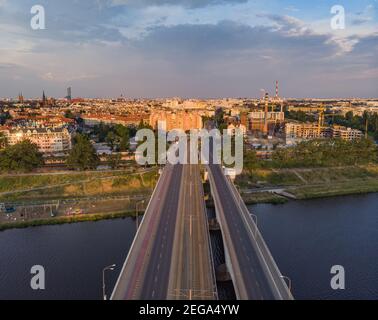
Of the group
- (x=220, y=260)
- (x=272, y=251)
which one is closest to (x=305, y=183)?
(x=272, y=251)

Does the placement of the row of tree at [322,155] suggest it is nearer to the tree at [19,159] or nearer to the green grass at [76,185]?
the green grass at [76,185]

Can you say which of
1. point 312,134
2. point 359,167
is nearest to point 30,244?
point 359,167

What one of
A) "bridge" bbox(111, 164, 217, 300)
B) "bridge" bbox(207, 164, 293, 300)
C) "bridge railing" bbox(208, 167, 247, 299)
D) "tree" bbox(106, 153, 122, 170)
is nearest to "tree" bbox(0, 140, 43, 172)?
"tree" bbox(106, 153, 122, 170)

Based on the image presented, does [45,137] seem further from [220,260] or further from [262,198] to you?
[220,260]

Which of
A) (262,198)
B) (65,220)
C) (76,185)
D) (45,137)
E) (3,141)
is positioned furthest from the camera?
(45,137)

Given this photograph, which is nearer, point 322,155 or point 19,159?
point 19,159

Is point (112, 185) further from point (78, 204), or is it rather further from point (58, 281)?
point (58, 281)

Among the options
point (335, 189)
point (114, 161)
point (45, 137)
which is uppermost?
point (45, 137)
